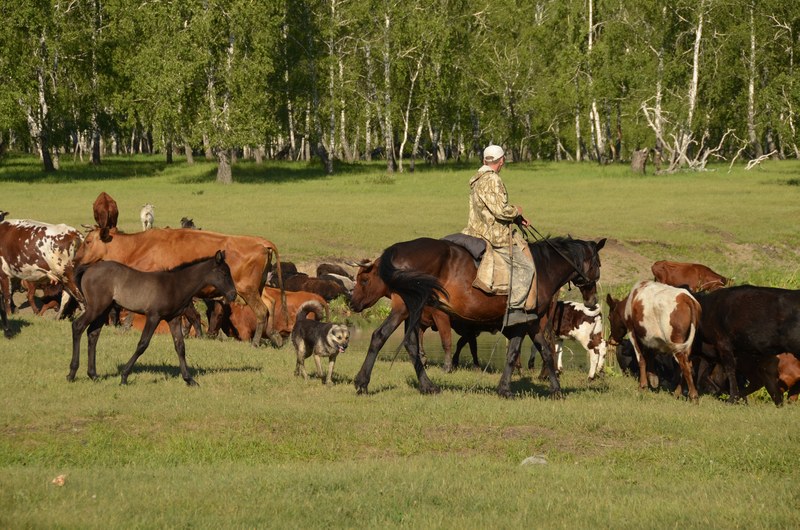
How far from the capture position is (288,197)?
49156 mm

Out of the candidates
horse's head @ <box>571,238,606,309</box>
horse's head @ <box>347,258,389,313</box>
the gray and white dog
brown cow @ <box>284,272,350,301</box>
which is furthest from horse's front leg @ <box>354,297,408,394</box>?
brown cow @ <box>284,272,350,301</box>

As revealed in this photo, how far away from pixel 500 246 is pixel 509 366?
1.59 meters

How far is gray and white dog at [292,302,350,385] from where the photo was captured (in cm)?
1583

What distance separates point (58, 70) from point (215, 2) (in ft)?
39.8

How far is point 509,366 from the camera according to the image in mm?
15203

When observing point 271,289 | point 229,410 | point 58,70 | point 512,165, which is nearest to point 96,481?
point 229,410

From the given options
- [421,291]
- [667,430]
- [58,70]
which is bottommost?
[667,430]

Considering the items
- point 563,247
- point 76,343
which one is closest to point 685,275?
point 563,247

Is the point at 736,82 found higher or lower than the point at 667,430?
higher

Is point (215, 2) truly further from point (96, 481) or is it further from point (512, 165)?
point (96, 481)

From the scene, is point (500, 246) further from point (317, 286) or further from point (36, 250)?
point (317, 286)

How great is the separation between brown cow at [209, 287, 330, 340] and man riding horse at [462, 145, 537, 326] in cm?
699

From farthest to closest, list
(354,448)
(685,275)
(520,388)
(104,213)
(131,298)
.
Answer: (685,275)
(104,213)
(520,388)
(131,298)
(354,448)

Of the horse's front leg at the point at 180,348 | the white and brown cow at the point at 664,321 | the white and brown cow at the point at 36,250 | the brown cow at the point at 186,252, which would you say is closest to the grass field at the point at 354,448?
the horse's front leg at the point at 180,348
